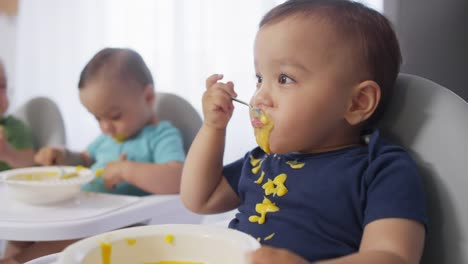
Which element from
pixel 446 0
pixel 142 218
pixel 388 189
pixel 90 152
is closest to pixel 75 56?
pixel 90 152

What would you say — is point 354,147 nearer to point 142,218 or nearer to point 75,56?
point 142,218

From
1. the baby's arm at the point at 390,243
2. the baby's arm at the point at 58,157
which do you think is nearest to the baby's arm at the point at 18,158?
the baby's arm at the point at 58,157

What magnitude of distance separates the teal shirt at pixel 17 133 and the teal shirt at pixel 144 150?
1.06ft

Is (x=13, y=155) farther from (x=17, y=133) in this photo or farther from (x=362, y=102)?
(x=362, y=102)

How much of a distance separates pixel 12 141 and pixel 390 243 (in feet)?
4.15

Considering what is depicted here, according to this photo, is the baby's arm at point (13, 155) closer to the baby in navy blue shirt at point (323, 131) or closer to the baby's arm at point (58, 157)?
the baby's arm at point (58, 157)

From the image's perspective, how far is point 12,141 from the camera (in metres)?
1.49

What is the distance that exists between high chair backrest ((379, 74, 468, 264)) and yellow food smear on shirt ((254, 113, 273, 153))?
18 centimetres

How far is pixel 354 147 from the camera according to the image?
706 millimetres

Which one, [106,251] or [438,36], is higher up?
[438,36]

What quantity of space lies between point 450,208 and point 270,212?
233 millimetres

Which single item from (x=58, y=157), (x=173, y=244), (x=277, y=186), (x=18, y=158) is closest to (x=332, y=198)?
(x=277, y=186)

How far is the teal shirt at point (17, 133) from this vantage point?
150cm

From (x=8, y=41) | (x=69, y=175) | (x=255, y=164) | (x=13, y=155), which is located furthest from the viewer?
(x=8, y=41)
